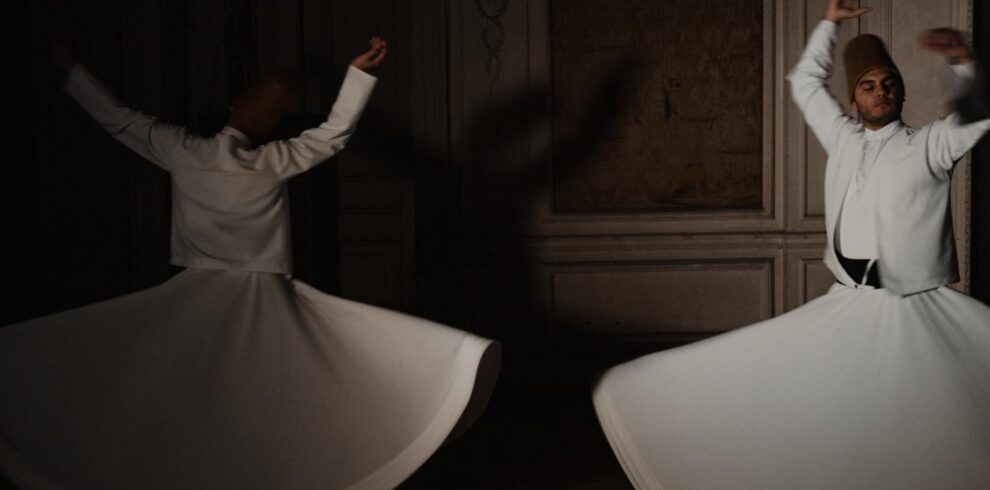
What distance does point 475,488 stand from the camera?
10.5 ft

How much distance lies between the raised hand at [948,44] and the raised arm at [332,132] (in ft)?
5.22

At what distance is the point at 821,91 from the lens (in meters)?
2.98

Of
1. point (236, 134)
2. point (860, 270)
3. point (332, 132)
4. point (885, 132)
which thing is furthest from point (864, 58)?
point (236, 134)

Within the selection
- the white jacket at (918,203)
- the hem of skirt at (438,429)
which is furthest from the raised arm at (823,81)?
the hem of skirt at (438,429)

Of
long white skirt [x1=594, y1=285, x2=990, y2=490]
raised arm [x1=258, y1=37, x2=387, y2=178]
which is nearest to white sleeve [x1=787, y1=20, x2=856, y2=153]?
long white skirt [x1=594, y1=285, x2=990, y2=490]

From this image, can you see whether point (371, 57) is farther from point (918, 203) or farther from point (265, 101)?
point (918, 203)

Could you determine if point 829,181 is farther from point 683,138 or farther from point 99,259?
point 99,259

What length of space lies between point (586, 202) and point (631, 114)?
490mm

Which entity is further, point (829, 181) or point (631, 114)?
point (631, 114)

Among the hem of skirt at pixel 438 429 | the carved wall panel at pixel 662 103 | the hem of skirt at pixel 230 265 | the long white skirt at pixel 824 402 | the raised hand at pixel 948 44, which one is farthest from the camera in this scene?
the carved wall panel at pixel 662 103

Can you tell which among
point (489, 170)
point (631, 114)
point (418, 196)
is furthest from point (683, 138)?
point (418, 196)

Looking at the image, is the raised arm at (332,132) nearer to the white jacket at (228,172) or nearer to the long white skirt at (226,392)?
the white jacket at (228,172)

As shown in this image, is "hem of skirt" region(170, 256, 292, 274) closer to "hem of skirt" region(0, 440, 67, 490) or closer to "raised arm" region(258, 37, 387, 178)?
"raised arm" region(258, 37, 387, 178)

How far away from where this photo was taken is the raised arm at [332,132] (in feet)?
10.2
